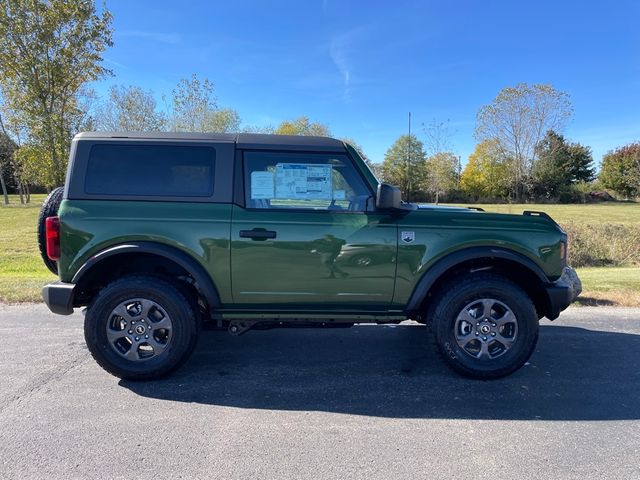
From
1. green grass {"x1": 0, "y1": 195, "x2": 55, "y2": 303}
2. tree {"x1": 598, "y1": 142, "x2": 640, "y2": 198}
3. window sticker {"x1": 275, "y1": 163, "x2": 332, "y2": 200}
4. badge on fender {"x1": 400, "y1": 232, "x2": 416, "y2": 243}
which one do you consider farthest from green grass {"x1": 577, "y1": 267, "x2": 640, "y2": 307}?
tree {"x1": 598, "y1": 142, "x2": 640, "y2": 198}

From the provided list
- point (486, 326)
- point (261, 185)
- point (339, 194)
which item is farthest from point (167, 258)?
point (486, 326)

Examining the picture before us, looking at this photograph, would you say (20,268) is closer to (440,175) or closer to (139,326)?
(139,326)

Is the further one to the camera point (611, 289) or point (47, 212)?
point (611, 289)

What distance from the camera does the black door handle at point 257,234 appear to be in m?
3.52

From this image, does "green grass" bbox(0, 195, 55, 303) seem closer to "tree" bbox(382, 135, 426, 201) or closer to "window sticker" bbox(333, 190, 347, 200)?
"window sticker" bbox(333, 190, 347, 200)

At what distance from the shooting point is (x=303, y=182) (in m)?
3.67

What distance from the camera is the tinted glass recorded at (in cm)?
356

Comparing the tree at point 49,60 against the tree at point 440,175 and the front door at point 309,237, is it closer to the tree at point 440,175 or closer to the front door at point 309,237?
the front door at point 309,237

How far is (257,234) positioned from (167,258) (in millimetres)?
799

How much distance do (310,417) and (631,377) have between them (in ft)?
9.34

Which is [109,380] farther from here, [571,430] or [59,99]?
[59,99]

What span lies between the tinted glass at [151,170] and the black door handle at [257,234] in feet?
1.48

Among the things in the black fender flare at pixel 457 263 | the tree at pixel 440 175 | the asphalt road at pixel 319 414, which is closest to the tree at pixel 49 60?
the asphalt road at pixel 319 414

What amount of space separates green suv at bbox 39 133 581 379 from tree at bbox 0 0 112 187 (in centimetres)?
1276
